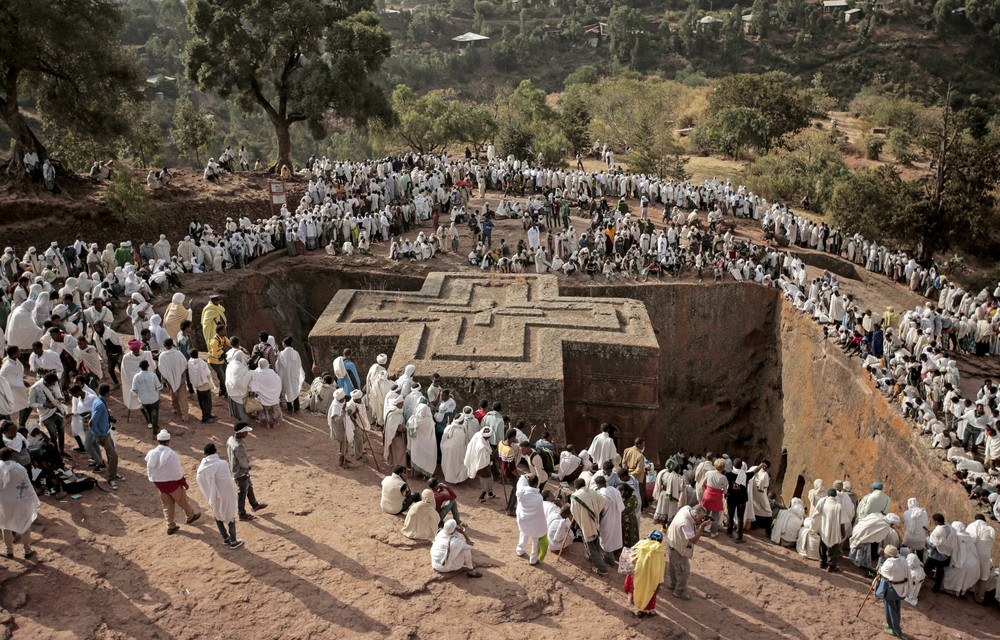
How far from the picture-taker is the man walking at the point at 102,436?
28.9 feet

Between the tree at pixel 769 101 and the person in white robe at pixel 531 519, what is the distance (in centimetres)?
3345

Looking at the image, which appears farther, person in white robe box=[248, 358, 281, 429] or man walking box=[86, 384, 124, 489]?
person in white robe box=[248, 358, 281, 429]

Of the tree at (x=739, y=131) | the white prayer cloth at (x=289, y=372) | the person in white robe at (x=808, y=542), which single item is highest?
the tree at (x=739, y=131)

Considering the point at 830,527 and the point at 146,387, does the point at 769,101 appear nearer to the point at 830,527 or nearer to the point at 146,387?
the point at 830,527

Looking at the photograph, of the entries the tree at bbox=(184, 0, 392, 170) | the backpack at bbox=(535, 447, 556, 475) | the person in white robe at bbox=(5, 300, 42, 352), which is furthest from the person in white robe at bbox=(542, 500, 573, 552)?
the tree at bbox=(184, 0, 392, 170)

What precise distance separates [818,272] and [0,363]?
787 inches

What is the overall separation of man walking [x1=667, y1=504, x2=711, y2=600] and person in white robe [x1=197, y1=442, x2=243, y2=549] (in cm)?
483

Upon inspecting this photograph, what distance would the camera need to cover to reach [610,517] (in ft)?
27.0

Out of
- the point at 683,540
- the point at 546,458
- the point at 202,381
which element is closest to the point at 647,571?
the point at 683,540

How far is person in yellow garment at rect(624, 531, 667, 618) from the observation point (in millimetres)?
7484

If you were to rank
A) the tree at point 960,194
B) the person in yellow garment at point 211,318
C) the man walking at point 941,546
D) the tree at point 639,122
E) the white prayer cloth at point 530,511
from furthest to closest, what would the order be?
the tree at point 639,122, the tree at point 960,194, the person in yellow garment at point 211,318, the man walking at point 941,546, the white prayer cloth at point 530,511

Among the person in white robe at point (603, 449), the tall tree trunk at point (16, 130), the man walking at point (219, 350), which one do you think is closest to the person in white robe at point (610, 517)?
the person in white robe at point (603, 449)

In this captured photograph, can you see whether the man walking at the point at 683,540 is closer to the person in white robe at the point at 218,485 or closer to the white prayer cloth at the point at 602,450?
the white prayer cloth at the point at 602,450

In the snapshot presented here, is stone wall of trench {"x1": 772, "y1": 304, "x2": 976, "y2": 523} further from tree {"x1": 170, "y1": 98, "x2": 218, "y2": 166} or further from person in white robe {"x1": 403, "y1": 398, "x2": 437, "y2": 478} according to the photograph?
tree {"x1": 170, "y1": 98, "x2": 218, "y2": 166}
